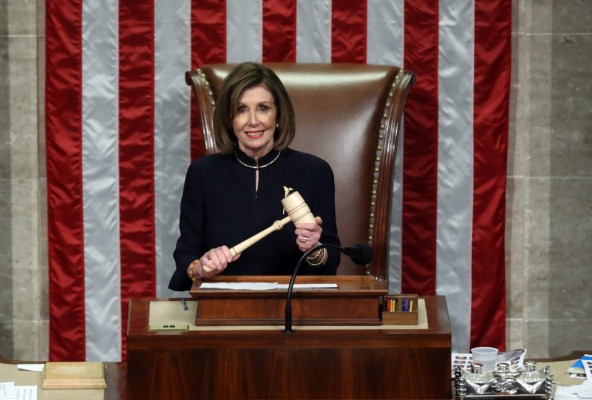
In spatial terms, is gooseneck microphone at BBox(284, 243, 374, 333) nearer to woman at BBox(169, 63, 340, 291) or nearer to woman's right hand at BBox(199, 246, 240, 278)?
woman's right hand at BBox(199, 246, 240, 278)

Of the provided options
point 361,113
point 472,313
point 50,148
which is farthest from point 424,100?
point 50,148

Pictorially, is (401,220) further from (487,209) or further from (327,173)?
(327,173)

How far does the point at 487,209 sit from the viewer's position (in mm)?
5062

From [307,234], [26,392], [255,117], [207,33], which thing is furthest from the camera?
[207,33]

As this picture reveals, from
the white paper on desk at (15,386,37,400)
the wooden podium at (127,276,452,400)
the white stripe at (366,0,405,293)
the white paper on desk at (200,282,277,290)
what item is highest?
the white stripe at (366,0,405,293)

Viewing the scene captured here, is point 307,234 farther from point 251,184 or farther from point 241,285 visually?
point 251,184

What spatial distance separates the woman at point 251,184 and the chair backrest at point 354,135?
16.5 inches

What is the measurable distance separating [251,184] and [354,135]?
2.18 feet

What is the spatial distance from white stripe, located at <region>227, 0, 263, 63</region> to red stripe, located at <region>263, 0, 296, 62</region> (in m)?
0.03

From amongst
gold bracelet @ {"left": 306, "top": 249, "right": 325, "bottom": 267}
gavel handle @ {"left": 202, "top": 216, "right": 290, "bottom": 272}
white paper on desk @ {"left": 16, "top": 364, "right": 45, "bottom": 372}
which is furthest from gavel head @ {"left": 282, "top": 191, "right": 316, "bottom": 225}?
white paper on desk @ {"left": 16, "top": 364, "right": 45, "bottom": 372}

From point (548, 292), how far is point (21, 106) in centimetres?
257

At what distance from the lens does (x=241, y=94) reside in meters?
3.98

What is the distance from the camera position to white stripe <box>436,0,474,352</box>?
4965mm

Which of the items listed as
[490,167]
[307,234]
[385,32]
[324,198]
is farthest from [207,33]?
[307,234]
